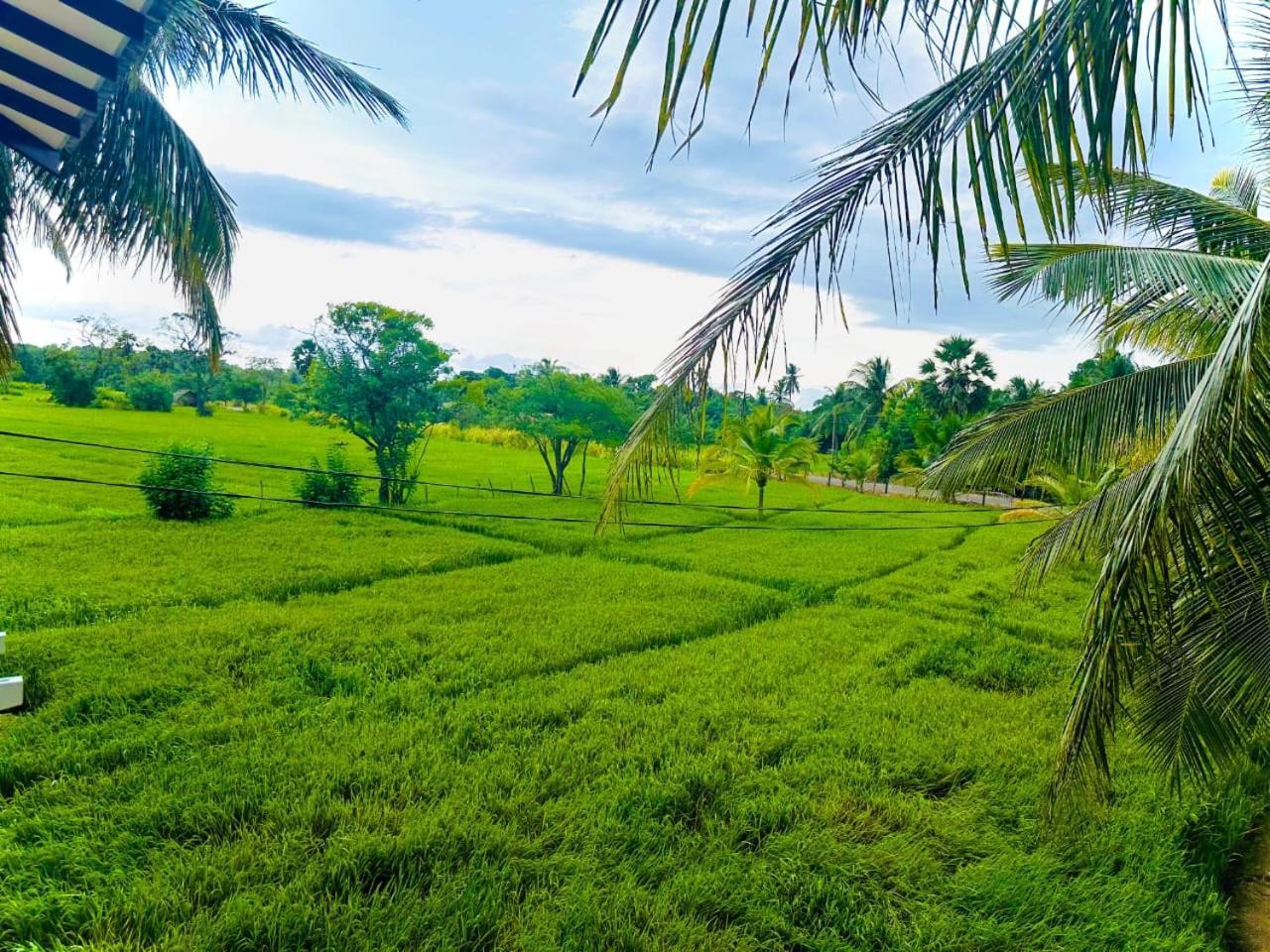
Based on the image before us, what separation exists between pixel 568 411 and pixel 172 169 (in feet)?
26.4

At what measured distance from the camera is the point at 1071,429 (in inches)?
130

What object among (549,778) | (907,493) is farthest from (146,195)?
(907,493)

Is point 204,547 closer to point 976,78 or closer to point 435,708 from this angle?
point 435,708

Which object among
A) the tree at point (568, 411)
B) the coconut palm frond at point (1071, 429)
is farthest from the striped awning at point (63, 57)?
the tree at point (568, 411)

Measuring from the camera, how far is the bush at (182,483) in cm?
798

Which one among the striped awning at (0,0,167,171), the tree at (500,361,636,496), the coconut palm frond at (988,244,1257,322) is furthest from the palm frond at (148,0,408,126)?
the tree at (500,361,636,496)

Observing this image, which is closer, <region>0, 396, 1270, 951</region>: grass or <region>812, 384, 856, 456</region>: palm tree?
<region>0, 396, 1270, 951</region>: grass

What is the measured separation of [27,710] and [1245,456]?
4.50 meters

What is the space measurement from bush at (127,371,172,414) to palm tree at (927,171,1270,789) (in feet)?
73.7

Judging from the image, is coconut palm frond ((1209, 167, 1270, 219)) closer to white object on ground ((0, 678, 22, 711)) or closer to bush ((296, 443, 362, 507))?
white object on ground ((0, 678, 22, 711))

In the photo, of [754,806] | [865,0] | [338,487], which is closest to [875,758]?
[754,806]

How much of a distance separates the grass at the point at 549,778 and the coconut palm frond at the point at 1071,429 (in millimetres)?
1324

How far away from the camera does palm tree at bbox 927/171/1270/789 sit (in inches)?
45.2

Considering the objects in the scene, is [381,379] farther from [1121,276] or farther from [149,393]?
[149,393]
